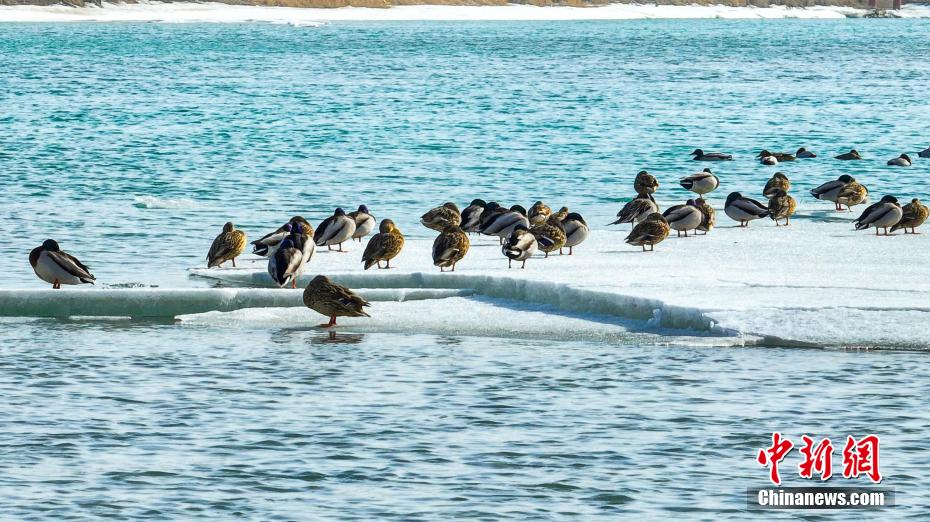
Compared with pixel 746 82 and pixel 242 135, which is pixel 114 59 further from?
pixel 242 135

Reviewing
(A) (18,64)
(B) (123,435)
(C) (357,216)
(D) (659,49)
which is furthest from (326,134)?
(D) (659,49)

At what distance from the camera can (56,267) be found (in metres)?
18.6

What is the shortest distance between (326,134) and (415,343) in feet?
126

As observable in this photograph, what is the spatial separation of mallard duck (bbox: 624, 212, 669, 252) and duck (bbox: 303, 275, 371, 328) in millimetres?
5715

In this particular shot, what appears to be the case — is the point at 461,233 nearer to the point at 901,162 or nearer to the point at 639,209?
the point at 639,209

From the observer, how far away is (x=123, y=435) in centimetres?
1277

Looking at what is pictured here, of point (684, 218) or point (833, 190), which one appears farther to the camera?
point (833, 190)

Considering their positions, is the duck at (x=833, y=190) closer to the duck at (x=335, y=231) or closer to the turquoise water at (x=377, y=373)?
the turquoise water at (x=377, y=373)

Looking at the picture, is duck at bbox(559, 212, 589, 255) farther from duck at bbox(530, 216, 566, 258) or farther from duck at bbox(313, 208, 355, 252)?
duck at bbox(313, 208, 355, 252)

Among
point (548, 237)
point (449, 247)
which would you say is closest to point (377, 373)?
point (449, 247)

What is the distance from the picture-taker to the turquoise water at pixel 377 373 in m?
11.4

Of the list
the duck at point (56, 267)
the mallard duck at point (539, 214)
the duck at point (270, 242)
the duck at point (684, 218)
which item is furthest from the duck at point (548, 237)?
the duck at point (56, 267)

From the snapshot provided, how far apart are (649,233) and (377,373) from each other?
24.5 ft
